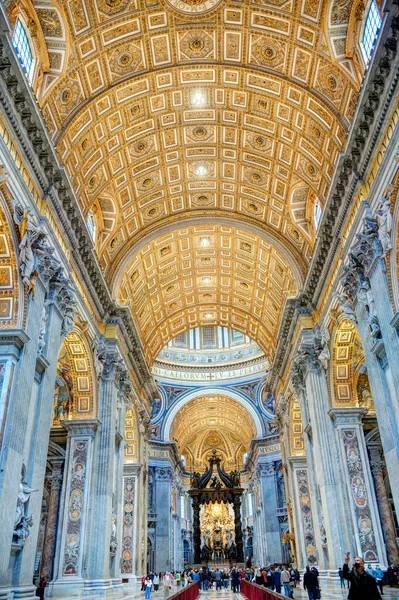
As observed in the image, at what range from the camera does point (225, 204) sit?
23.3m

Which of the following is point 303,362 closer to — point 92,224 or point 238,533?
point 92,224

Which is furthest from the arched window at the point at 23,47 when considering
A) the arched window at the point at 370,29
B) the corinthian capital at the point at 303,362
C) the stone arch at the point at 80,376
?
the corinthian capital at the point at 303,362

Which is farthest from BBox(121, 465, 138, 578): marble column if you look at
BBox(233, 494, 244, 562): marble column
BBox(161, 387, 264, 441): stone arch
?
BBox(233, 494, 244, 562): marble column

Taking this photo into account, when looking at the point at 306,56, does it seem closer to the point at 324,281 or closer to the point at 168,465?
the point at 324,281

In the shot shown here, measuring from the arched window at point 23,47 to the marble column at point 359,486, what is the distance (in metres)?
14.3

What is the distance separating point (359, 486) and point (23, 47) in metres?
16.5

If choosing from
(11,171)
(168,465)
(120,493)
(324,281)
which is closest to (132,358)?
(120,493)

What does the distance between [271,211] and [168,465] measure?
1199 inches

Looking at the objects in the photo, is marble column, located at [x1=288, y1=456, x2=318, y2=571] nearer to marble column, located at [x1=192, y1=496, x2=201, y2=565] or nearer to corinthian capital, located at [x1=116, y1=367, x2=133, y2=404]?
corinthian capital, located at [x1=116, y1=367, x2=133, y2=404]

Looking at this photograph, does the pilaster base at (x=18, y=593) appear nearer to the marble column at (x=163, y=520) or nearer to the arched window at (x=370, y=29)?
the arched window at (x=370, y=29)

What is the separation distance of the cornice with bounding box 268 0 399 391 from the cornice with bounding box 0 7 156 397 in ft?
25.1

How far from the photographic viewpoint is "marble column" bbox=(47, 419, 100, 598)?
15.4 m

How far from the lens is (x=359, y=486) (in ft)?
54.4

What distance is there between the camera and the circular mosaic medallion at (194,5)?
48.4ft
